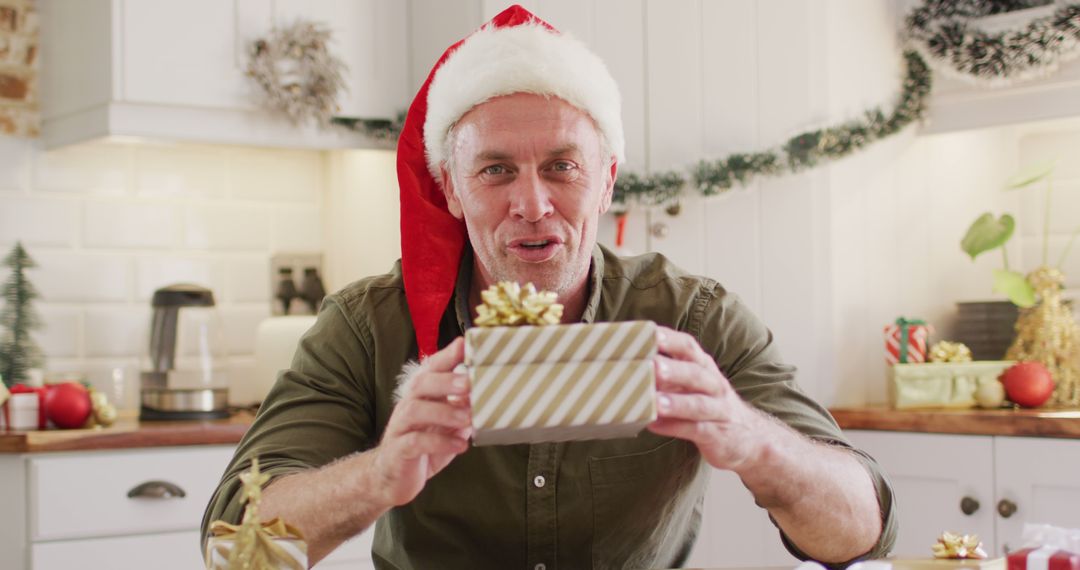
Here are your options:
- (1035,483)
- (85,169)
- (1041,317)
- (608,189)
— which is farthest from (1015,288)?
(85,169)

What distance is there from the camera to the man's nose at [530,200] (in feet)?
4.67

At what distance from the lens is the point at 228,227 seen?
290 centimetres

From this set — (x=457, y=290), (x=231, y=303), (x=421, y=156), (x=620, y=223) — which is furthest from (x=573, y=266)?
(x=231, y=303)

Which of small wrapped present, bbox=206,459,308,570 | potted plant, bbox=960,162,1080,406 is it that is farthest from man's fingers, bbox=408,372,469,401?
potted plant, bbox=960,162,1080,406

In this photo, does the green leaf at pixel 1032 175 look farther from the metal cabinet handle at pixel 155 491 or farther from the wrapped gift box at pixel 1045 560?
the metal cabinet handle at pixel 155 491

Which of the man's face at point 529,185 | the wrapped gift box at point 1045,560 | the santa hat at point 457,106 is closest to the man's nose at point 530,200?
the man's face at point 529,185

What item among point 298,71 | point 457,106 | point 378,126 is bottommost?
point 457,106

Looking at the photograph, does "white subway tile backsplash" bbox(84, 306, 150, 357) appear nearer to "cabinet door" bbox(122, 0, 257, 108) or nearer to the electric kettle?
the electric kettle

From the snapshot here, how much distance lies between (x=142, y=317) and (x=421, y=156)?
140 centimetres

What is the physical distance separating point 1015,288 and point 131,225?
194cm

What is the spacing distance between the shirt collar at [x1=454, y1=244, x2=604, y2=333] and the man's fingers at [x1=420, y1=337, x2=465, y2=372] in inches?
19.1

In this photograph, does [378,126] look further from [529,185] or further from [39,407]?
[529,185]

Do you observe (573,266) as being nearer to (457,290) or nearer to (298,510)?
(457,290)

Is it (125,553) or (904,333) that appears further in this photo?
(904,333)
